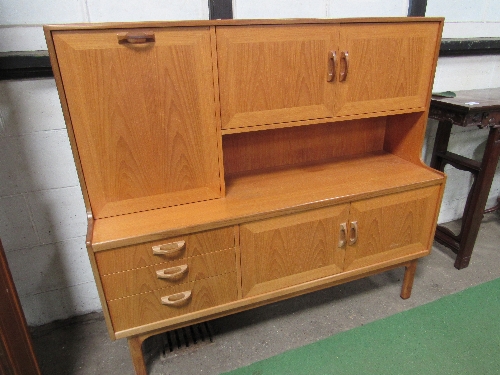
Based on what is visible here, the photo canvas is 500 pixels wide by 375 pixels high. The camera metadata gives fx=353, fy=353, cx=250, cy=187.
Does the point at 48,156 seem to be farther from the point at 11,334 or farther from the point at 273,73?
the point at 273,73

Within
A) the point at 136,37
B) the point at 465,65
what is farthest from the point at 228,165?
the point at 465,65

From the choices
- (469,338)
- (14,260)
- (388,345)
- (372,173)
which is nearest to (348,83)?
(372,173)

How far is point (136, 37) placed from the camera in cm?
110

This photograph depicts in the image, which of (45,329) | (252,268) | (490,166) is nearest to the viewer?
(252,268)

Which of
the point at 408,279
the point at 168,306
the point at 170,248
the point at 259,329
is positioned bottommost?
the point at 259,329

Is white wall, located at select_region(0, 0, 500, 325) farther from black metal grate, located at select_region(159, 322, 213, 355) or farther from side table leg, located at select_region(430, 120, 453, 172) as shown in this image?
side table leg, located at select_region(430, 120, 453, 172)

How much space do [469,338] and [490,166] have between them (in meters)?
0.89

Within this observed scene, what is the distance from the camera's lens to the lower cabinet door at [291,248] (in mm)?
1395

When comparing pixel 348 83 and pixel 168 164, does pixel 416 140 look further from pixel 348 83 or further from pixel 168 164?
pixel 168 164

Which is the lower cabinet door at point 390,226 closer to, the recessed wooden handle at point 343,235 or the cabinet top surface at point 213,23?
the recessed wooden handle at point 343,235

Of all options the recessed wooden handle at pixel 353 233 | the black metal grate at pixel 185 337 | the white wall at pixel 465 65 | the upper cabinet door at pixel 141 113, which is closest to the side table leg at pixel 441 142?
the white wall at pixel 465 65

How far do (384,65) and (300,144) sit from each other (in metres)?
0.52

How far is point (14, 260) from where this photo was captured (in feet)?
5.33

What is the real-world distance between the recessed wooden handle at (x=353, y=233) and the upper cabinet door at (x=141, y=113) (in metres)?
0.64
